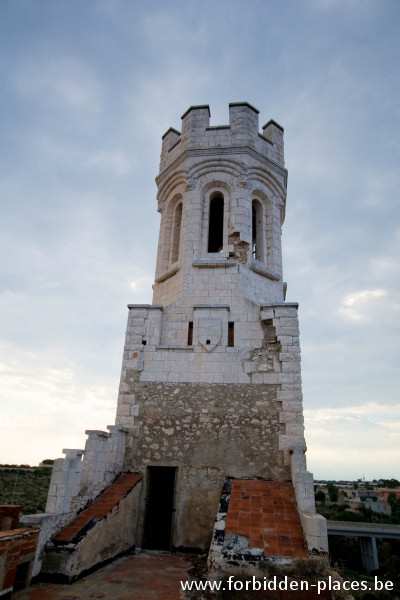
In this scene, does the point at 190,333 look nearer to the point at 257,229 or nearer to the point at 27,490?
the point at 257,229

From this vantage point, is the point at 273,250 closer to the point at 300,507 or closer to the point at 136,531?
the point at 300,507

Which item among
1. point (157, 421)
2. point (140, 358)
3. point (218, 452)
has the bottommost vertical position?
point (218, 452)

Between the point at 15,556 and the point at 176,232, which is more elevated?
the point at 176,232

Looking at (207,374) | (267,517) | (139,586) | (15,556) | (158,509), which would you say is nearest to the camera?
(15,556)

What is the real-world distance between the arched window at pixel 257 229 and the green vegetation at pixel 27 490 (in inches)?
566

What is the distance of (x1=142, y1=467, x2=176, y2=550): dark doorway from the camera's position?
7.12m

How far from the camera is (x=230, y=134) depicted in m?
10.5

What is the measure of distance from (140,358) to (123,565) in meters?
3.70

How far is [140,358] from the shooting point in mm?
8086

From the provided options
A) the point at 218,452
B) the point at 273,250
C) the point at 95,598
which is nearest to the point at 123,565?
the point at 95,598

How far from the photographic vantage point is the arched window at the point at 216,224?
36.2 ft

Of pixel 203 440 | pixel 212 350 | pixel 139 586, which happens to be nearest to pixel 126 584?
pixel 139 586

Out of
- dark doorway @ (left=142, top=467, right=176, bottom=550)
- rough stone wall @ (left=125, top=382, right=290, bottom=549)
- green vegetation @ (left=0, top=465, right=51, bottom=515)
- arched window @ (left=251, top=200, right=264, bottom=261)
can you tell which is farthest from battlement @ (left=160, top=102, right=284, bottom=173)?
green vegetation @ (left=0, top=465, right=51, bottom=515)

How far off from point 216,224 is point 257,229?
1.64 metres
